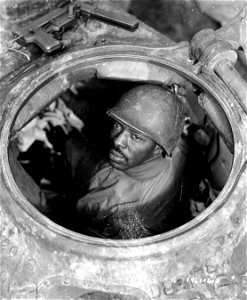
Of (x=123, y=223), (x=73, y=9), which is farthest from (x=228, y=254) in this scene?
(x=73, y=9)

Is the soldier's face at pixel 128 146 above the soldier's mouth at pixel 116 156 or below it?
above

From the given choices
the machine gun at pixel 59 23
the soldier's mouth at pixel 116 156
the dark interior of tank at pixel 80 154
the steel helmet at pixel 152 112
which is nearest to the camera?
the steel helmet at pixel 152 112

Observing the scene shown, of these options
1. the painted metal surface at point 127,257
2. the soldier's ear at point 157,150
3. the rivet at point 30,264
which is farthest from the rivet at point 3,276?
the soldier's ear at point 157,150

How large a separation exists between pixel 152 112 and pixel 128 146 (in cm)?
25

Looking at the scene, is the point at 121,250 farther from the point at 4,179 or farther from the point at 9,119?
the point at 9,119

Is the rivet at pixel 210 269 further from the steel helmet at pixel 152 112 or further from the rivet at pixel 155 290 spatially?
the steel helmet at pixel 152 112

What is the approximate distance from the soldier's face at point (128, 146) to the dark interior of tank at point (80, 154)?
19.0 inches

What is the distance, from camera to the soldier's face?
4.15 metres

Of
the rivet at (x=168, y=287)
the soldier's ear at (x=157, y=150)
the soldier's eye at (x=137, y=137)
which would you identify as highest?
the soldier's eye at (x=137, y=137)

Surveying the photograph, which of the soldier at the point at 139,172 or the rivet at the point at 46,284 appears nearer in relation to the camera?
the rivet at the point at 46,284

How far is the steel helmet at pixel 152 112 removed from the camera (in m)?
4.09

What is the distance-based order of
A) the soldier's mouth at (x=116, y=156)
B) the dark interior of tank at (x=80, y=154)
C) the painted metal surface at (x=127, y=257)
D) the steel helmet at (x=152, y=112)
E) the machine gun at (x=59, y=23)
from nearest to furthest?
the painted metal surface at (x=127, y=257)
the steel helmet at (x=152, y=112)
the soldier's mouth at (x=116, y=156)
the machine gun at (x=59, y=23)
the dark interior of tank at (x=80, y=154)

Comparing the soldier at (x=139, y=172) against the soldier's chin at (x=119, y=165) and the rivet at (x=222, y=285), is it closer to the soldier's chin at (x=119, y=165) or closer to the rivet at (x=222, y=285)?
the soldier's chin at (x=119, y=165)

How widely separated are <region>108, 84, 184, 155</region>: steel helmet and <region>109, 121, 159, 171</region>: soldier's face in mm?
58
